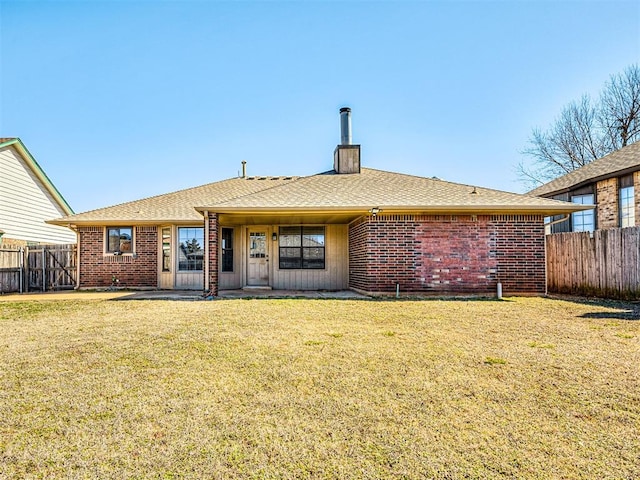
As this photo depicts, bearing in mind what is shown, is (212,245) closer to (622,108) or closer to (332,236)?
(332,236)

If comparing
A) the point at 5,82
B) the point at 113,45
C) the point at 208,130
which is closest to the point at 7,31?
the point at 113,45

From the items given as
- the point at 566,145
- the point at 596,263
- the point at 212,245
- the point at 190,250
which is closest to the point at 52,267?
the point at 190,250

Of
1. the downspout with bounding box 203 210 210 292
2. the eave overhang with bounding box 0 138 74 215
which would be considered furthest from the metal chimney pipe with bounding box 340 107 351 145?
the eave overhang with bounding box 0 138 74 215

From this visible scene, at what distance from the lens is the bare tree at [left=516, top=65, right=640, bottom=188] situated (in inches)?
956

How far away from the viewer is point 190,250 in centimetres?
1252

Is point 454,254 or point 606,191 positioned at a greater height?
point 606,191

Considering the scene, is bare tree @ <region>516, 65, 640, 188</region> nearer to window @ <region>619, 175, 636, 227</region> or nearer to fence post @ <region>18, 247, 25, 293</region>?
window @ <region>619, 175, 636, 227</region>

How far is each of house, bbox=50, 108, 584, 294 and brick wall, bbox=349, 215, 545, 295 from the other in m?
0.03

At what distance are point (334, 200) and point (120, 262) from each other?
746 centimetres

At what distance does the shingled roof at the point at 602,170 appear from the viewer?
502 inches

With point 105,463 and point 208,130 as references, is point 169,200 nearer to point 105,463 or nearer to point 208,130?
point 208,130

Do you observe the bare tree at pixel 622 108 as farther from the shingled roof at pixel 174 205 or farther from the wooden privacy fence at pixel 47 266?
the wooden privacy fence at pixel 47 266

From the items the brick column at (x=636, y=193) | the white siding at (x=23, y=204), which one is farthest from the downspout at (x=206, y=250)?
the brick column at (x=636, y=193)

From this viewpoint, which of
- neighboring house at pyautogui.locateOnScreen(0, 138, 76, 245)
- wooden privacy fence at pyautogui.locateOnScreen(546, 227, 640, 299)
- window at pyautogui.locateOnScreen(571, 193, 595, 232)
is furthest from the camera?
neighboring house at pyautogui.locateOnScreen(0, 138, 76, 245)
